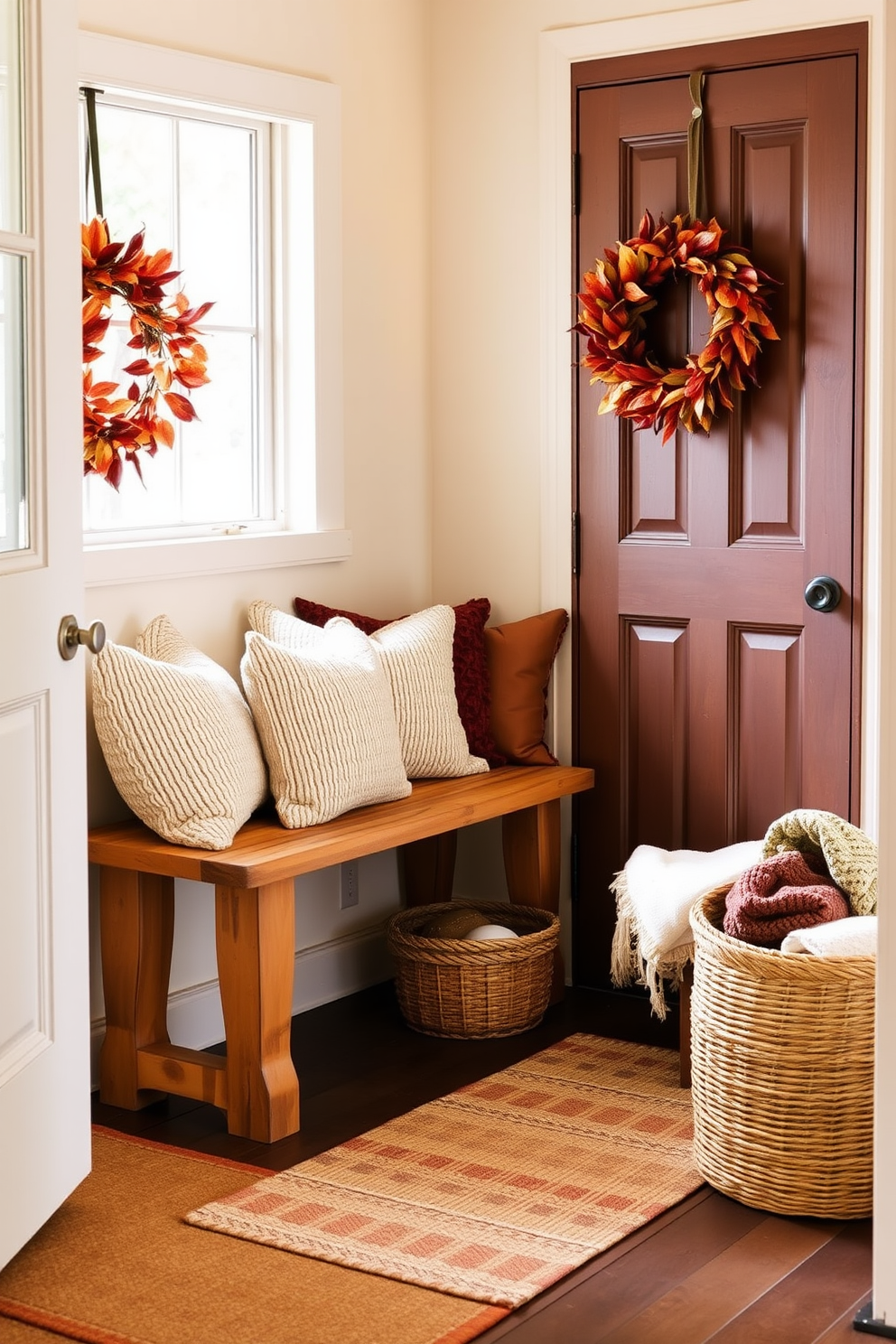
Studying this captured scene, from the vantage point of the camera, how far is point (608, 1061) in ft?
11.2

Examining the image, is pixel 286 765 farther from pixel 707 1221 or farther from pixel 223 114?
pixel 223 114

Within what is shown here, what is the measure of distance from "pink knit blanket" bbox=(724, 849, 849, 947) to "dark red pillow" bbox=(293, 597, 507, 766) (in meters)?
1.05

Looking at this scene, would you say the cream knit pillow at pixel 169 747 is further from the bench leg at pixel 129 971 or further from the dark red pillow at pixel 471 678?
the dark red pillow at pixel 471 678

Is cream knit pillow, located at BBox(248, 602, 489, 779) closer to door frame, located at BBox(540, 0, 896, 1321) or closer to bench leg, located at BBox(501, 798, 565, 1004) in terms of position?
bench leg, located at BBox(501, 798, 565, 1004)

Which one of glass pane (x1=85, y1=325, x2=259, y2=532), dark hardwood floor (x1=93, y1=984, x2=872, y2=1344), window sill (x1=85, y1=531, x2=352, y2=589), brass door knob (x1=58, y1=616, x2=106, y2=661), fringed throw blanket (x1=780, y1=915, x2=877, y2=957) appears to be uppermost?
glass pane (x1=85, y1=325, x2=259, y2=532)

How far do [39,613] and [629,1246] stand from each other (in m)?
1.35

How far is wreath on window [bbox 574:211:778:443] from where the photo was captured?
11.4ft

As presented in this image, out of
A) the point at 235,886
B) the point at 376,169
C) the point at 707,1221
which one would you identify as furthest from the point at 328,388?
the point at 707,1221

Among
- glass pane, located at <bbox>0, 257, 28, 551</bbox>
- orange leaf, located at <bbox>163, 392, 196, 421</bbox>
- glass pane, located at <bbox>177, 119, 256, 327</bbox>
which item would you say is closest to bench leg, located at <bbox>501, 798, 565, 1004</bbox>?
orange leaf, located at <bbox>163, 392, 196, 421</bbox>

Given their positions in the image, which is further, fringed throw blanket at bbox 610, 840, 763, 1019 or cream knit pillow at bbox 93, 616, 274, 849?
fringed throw blanket at bbox 610, 840, 763, 1019

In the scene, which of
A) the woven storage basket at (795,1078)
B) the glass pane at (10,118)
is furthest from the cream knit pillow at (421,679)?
the glass pane at (10,118)

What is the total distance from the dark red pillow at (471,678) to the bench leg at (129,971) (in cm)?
87

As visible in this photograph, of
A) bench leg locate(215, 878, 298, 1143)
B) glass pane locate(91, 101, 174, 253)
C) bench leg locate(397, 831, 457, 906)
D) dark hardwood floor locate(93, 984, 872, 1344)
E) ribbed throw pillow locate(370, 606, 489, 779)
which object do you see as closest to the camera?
dark hardwood floor locate(93, 984, 872, 1344)

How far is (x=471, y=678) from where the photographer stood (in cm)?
379
